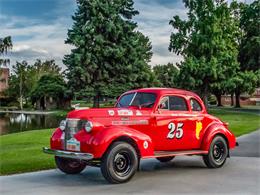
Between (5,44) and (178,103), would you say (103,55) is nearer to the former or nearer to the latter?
(5,44)

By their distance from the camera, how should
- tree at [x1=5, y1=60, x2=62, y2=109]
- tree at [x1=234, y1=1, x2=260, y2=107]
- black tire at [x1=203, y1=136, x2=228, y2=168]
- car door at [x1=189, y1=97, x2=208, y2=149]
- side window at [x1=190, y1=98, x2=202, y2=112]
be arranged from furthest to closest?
1. tree at [x1=5, y1=60, x2=62, y2=109]
2. tree at [x1=234, y1=1, x2=260, y2=107]
3. side window at [x1=190, y1=98, x2=202, y2=112]
4. black tire at [x1=203, y1=136, x2=228, y2=168]
5. car door at [x1=189, y1=97, x2=208, y2=149]

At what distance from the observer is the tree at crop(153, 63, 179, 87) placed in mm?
43875

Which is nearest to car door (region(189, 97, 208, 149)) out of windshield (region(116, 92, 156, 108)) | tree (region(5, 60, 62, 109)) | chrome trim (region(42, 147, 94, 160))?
windshield (region(116, 92, 156, 108))

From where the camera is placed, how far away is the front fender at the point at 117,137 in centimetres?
797

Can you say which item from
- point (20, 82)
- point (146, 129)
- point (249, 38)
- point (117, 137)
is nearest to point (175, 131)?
point (146, 129)

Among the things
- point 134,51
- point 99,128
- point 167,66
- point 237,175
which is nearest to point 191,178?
point 237,175

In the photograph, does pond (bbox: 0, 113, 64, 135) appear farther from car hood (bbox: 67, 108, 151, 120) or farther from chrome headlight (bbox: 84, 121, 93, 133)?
chrome headlight (bbox: 84, 121, 93, 133)

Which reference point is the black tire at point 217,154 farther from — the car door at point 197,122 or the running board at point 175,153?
the car door at point 197,122

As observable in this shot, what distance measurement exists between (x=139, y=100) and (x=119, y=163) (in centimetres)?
183

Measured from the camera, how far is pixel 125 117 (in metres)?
8.64

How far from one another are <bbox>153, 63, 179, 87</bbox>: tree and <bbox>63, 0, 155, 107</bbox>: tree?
4.51 metres

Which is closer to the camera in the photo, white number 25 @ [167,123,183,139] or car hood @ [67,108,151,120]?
Result: car hood @ [67,108,151,120]

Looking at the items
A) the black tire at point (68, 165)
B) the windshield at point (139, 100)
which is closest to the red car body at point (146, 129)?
the windshield at point (139, 100)

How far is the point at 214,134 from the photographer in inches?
397
